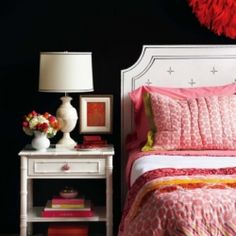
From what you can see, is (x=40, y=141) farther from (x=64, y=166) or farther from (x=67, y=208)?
(x=67, y=208)

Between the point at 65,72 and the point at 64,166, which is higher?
the point at 65,72

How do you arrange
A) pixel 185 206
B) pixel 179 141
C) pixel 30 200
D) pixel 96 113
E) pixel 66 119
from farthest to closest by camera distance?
pixel 96 113 < pixel 30 200 < pixel 66 119 < pixel 179 141 < pixel 185 206

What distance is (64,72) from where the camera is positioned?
11.7 ft

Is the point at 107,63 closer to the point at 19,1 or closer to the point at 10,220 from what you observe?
the point at 19,1

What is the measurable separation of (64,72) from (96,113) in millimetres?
501

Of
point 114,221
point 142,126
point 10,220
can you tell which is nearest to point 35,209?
point 10,220

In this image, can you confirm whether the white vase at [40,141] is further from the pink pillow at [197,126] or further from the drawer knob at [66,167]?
the pink pillow at [197,126]

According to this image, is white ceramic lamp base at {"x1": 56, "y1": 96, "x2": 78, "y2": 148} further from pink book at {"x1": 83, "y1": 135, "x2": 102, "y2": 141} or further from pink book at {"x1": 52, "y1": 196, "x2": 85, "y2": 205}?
pink book at {"x1": 52, "y1": 196, "x2": 85, "y2": 205}

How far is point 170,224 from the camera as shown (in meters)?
2.24

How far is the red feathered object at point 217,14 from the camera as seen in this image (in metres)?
3.86

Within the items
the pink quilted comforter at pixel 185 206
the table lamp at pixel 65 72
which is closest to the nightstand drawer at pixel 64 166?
the table lamp at pixel 65 72

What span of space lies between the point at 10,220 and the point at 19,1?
1.51 m

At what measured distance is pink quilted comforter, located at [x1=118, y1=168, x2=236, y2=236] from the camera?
2.20 metres

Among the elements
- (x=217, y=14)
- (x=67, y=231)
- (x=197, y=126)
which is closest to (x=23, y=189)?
(x=67, y=231)
